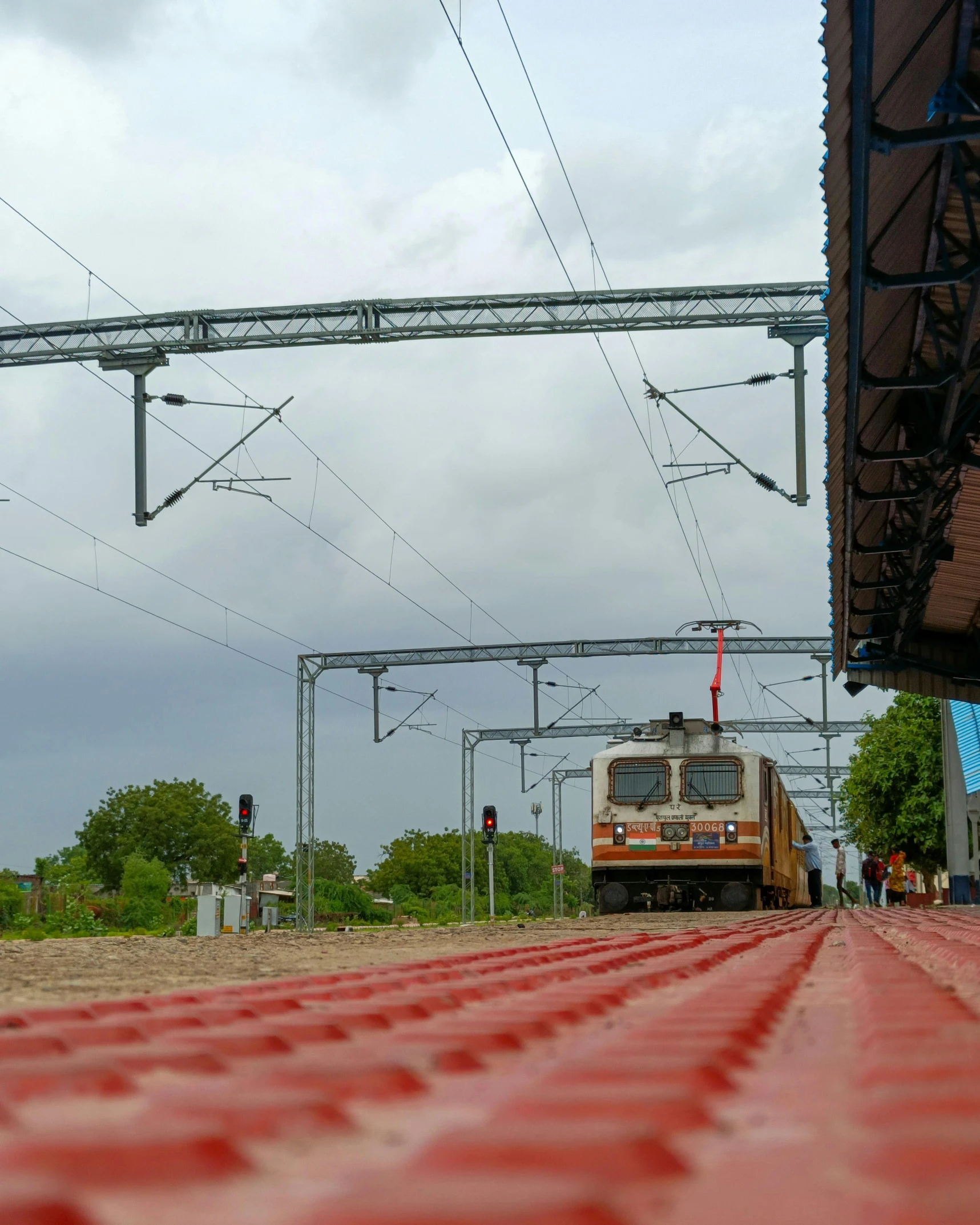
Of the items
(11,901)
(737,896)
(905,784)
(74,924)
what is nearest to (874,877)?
(905,784)

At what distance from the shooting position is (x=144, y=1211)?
0.84 m

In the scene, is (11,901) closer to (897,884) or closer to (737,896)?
(897,884)

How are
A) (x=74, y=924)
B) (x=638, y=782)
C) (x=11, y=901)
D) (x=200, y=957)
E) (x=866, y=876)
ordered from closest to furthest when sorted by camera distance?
(x=200, y=957) → (x=638, y=782) → (x=74, y=924) → (x=866, y=876) → (x=11, y=901)

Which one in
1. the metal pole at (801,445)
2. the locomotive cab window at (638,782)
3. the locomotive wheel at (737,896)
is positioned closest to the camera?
the metal pole at (801,445)

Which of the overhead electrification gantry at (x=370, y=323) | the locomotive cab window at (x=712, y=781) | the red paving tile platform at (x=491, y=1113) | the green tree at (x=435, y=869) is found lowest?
the green tree at (x=435, y=869)

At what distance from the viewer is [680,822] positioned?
21.3m

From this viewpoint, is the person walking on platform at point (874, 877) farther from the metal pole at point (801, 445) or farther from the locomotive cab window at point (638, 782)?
the metal pole at point (801, 445)

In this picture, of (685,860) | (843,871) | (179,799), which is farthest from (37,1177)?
(179,799)

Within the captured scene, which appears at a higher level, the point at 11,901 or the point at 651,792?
the point at 651,792

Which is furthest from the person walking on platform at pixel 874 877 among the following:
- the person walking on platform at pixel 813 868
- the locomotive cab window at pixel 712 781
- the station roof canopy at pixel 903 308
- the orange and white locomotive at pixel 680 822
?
the station roof canopy at pixel 903 308

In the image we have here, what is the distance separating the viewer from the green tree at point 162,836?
287ft

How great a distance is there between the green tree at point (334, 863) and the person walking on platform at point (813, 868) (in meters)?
81.2

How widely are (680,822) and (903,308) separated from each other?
13191mm

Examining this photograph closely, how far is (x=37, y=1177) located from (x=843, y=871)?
3645 centimetres
